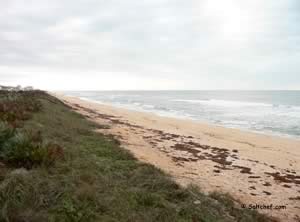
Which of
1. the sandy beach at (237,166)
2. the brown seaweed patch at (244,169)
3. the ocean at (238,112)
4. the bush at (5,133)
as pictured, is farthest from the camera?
the ocean at (238,112)

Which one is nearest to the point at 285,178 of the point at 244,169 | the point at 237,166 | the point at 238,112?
the point at 244,169

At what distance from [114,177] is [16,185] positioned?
232cm

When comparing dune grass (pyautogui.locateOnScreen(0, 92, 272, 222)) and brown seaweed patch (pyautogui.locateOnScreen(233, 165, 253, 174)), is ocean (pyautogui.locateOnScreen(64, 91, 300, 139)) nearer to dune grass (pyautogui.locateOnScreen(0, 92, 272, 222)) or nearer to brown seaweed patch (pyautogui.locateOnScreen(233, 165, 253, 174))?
brown seaweed patch (pyautogui.locateOnScreen(233, 165, 253, 174))

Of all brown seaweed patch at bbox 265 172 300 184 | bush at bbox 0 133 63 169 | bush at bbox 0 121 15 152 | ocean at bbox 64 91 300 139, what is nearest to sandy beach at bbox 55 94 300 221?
brown seaweed patch at bbox 265 172 300 184

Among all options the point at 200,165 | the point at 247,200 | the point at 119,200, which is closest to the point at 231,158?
the point at 200,165

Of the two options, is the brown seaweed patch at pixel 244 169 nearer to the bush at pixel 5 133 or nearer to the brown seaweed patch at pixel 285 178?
the brown seaweed patch at pixel 285 178

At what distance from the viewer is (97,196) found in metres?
4.98

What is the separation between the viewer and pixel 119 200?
511 centimetres

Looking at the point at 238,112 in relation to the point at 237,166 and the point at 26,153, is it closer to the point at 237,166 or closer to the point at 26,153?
the point at 237,166

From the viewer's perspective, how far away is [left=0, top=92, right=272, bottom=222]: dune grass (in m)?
4.25

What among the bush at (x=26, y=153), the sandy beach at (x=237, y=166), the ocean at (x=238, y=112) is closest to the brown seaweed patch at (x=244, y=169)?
the sandy beach at (x=237, y=166)

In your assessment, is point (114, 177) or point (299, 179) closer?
point (114, 177)

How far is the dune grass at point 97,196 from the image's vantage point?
4.25m

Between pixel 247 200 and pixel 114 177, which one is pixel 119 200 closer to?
pixel 114 177
